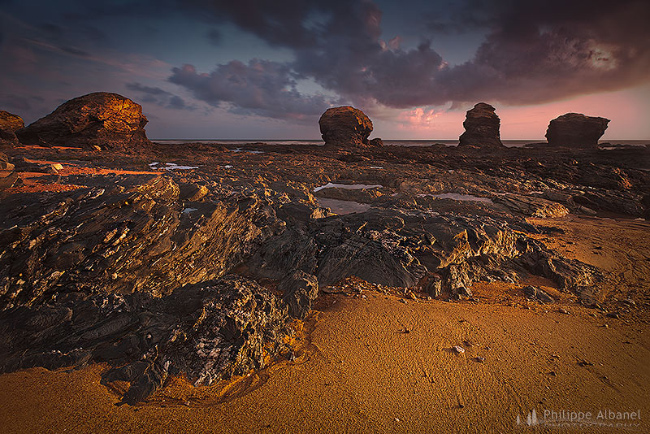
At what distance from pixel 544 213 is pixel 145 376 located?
21294 millimetres

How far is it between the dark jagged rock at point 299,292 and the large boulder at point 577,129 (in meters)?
103

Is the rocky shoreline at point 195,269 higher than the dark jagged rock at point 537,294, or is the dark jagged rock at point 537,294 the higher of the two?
the rocky shoreline at point 195,269

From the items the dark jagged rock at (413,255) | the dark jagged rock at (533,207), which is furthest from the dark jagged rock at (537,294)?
the dark jagged rock at (533,207)

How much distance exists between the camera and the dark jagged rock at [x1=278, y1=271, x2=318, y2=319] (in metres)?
6.16

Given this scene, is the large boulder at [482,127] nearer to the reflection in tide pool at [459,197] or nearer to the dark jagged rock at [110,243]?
the reflection in tide pool at [459,197]

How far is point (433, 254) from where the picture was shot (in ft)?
26.8

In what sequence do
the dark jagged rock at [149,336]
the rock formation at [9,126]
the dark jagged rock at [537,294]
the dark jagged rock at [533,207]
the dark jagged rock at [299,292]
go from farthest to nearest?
the rock formation at [9,126] < the dark jagged rock at [533,207] < the dark jagged rock at [537,294] < the dark jagged rock at [299,292] < the dark jagged rock at [149,336]

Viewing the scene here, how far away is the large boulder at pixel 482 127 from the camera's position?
73725mm

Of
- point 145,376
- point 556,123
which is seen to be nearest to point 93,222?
point 145,376

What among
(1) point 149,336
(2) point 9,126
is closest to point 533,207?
(1) point 149,336

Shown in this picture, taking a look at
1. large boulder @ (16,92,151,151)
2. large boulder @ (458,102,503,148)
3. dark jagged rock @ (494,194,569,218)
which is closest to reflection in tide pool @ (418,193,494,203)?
dark jagged rock @ (494,194,569,218)

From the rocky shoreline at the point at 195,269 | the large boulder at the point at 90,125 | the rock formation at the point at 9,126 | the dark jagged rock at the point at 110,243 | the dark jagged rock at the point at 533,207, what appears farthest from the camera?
the large boulder at the point at 90,125

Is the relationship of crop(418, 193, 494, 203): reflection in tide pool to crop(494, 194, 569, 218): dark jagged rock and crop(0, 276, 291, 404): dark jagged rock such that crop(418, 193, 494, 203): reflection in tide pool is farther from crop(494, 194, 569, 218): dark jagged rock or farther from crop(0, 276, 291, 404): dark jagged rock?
crop(0, 276, 291, 404): dark jagged rock

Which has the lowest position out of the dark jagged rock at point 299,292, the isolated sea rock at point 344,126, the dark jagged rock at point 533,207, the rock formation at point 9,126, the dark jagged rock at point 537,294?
the dark jagged rock at point 537,294
